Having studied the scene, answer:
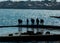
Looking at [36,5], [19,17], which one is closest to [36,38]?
[19,17]

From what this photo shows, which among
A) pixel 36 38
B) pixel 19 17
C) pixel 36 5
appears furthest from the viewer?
pixel 36 5

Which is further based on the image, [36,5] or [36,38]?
[36,5]

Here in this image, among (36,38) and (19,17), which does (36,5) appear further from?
(36,38)

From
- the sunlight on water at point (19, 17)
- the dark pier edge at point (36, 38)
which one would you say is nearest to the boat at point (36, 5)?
the sunlight on water at point (19, 17)

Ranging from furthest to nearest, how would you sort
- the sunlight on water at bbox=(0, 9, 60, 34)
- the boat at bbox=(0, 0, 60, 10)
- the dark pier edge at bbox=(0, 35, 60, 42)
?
the boat at bbox=(0, 0, 60, 10)
the sunlight on water at bbox=(0, 9, 60, 34)
the dark pier edge at bbox=(0, 35, 60, 42)

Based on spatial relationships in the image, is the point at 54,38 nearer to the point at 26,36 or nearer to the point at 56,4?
the point at 26,36

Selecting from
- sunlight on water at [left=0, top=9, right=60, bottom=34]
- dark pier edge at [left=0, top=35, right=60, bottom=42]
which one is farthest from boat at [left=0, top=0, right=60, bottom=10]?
dark pier edge at [left=0, top=35, right=60, bottom=42]

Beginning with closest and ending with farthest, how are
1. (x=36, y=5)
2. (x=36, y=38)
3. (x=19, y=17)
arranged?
(x=36, y=38)
(x=19, y=17)
(x=36, y=5)

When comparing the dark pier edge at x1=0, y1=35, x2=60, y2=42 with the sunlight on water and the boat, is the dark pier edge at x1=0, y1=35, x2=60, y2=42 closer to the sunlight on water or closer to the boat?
the sunlight on water

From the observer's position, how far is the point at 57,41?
9750 millimetres

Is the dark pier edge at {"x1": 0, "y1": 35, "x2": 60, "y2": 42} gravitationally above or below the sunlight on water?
above

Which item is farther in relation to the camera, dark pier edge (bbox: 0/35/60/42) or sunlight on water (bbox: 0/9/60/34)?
sunlight on water (bbox: 0/9/60/34)

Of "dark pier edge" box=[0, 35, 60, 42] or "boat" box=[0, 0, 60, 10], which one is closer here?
"dark pier edge" box=[0, 35, 60, 42]

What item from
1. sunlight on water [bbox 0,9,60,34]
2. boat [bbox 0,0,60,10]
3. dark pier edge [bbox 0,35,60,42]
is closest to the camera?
dark pier edge [bbox 0,35,60,42]
